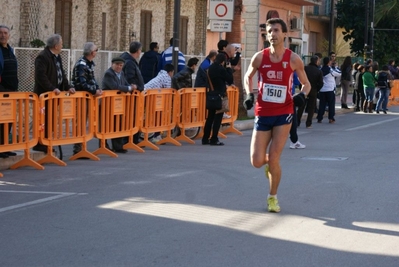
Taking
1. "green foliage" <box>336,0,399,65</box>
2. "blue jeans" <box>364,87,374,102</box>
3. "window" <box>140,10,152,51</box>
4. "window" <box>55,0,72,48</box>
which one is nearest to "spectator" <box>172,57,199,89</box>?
"window" <box>55,0,72,48</box>

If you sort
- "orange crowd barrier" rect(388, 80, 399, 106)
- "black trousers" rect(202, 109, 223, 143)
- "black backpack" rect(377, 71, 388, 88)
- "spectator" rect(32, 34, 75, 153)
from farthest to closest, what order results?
"orange crowd barrier" rect(388, 80, 399, 106) → "black backpack" rect(377, 71, 388, 88) → "black trousers" rect(202, 109, 223, 143) → "spectator" rect(32, 34, 75, 153)

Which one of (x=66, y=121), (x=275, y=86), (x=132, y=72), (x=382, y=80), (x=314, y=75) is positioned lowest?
(x=66, y=121)

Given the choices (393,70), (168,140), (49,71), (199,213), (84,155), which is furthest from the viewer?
(393,70)

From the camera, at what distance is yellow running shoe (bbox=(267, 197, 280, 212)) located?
9469 millimetres

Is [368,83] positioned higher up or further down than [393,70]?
further down

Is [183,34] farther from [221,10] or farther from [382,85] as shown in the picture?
[221,10]

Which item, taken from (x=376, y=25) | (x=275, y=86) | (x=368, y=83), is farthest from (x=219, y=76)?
(x=376, y=25)

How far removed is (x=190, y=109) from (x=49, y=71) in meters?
4.61

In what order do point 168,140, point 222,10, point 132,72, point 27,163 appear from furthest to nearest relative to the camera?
point 222,10, point 168,140, point 132,72, point 27,163

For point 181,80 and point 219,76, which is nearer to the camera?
point 219,76

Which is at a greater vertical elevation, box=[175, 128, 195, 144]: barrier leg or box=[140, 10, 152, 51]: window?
box=[140, 10, 152, 51]: window

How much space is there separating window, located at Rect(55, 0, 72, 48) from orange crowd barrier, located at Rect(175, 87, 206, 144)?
29.5 feet

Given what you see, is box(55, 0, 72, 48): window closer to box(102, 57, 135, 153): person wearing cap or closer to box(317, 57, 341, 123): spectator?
box(317, 57, 341, 123): spectator

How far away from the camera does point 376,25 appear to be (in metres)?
50.2
